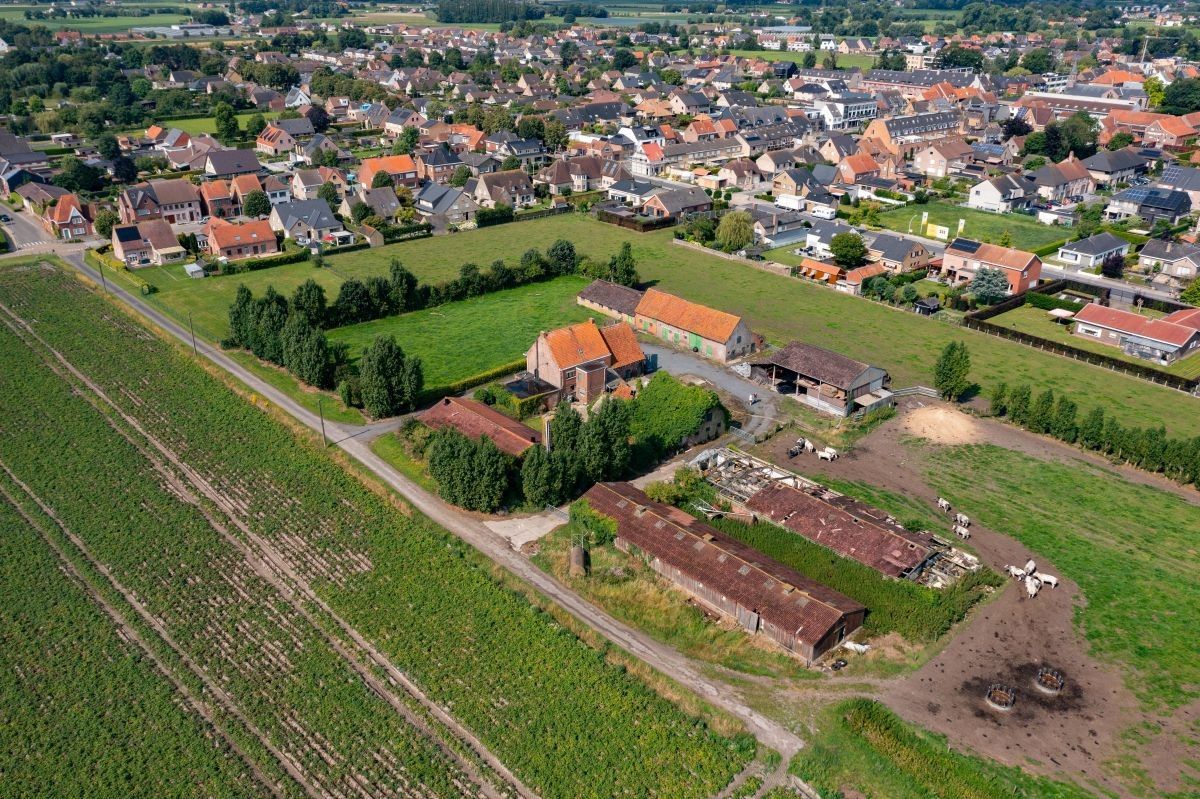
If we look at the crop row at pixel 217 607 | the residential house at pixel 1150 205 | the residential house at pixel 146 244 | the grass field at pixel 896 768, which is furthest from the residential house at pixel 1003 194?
the crop row at pixel 217 607

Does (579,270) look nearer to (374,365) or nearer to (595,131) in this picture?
(374,365)

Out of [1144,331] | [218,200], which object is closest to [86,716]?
[1144,331]

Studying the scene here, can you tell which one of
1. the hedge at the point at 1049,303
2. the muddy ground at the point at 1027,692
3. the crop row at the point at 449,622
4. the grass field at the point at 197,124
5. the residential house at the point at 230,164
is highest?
the residential house at the point at 230,164

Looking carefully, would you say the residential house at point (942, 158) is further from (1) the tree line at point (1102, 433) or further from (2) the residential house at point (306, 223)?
(2) the residential house at point (306, 223)

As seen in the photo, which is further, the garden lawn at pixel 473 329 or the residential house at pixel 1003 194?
the residential house at pixel 1003 194

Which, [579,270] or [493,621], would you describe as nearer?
[493,621]

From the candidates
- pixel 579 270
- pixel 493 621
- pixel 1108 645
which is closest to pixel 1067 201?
pixel 579 270
